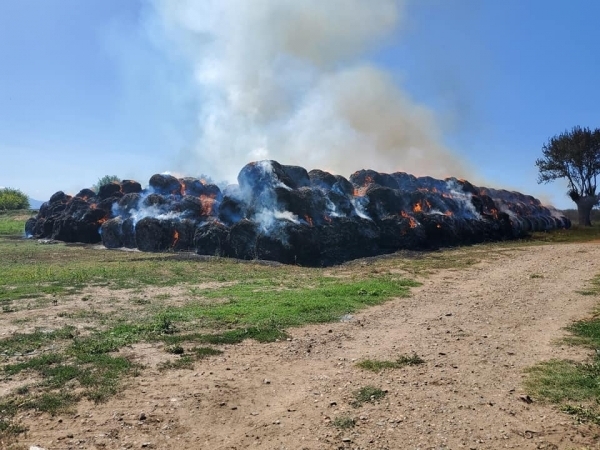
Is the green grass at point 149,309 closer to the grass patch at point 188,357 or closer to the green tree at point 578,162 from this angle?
the grass patch at point 188,357

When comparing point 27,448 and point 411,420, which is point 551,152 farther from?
point 27,448

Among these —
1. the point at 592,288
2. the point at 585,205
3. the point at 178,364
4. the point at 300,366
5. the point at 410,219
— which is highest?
the point at 585,205

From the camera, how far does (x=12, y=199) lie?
90.6 metres

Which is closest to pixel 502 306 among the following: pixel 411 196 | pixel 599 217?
pixel 411 196

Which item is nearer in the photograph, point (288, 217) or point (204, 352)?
point (204, 352)

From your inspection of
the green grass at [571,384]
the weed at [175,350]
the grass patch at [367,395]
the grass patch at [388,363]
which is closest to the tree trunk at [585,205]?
the green grass at [571,384]

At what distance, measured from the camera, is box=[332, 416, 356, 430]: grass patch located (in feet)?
22.6

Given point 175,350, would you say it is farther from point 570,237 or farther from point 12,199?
point 12,199

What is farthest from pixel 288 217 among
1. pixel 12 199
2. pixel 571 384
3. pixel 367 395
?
pixel 12 199

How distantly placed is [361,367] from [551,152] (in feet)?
206

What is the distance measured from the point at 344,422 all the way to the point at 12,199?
344 feet

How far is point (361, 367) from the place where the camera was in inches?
371

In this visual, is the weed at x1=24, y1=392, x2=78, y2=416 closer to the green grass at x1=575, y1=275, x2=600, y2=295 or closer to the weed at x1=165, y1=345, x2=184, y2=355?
the weed at x1=165, y1=345, x2=184, y2=355

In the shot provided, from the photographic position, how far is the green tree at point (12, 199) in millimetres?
88375
